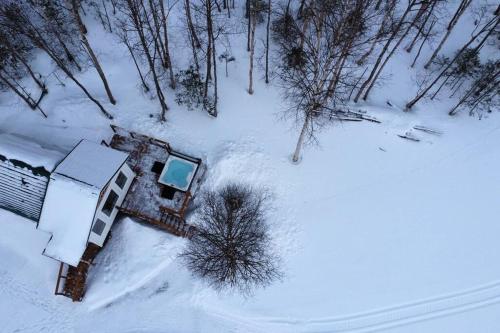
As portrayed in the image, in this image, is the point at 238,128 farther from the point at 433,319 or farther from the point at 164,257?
the point at 433,319

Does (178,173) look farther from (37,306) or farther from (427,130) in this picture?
(427,130)

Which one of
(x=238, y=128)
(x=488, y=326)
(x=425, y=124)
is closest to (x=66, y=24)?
(x=238, y=128)

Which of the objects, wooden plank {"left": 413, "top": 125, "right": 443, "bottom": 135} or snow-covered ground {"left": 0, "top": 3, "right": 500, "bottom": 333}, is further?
A: wooden plank {"left": 413, "top": 125, "right": 443, "bottom": 135}

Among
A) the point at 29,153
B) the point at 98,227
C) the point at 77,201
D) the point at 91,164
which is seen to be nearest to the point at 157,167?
the point at 91,164

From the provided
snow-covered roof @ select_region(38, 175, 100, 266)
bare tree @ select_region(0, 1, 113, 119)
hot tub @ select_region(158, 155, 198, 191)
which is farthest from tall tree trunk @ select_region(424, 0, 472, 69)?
snow-covered roof @ select_region(38, 175, 100, 266)

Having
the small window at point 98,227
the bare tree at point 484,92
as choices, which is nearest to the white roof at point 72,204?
the small window at point 98,227

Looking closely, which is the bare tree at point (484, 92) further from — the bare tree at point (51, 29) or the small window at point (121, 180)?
the bare tree at point (51, 29)

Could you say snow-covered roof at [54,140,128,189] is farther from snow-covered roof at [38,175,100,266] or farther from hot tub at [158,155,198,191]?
hot tub at [158,155,198,191]

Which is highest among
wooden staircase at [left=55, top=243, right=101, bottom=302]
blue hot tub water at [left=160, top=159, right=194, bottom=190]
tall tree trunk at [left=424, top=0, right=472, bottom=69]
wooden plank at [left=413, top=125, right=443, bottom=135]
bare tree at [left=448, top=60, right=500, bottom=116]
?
tall tree trunk at [left=424, top=0, right=472, bottom=69]
